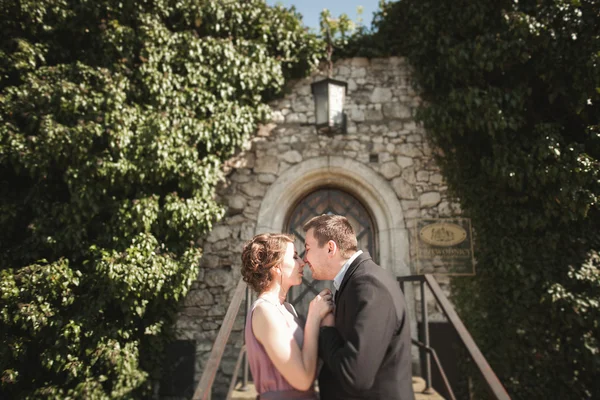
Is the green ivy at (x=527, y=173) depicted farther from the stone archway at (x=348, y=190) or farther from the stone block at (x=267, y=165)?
the stone block at (x=267, y=165)

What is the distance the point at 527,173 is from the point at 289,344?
3.76 metres

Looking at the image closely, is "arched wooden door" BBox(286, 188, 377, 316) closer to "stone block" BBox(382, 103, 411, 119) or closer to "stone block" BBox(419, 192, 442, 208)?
"stone block" BBox(419, 192, 442, 208)

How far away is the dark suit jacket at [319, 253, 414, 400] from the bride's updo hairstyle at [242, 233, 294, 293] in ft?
1.15

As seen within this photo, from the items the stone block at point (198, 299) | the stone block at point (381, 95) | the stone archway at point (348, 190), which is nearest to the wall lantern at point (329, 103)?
the stone archway at point (348, 190)

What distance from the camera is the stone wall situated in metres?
4.55

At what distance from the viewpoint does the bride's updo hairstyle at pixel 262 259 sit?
1.75 m

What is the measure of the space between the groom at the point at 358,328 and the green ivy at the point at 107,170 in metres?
2.74

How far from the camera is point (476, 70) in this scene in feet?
14.8

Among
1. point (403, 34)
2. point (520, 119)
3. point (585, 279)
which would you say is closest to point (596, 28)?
point (520, 119)

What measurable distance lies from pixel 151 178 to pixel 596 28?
5104mm

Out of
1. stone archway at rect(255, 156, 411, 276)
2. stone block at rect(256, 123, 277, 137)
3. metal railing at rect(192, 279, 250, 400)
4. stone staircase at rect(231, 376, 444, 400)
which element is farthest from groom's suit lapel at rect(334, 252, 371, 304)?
stone block at rect(256, 123, 277, 137)

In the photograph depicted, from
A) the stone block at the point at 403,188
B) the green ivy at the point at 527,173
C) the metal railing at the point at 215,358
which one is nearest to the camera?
the metal railing at the point at 215,358

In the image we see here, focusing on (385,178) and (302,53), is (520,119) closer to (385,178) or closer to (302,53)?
(385,178)

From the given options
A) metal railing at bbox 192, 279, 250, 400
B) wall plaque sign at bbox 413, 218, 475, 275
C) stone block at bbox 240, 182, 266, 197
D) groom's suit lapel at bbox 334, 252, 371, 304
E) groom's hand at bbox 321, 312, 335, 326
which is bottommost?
metal railing at bbox 192, 279, 250, 400
